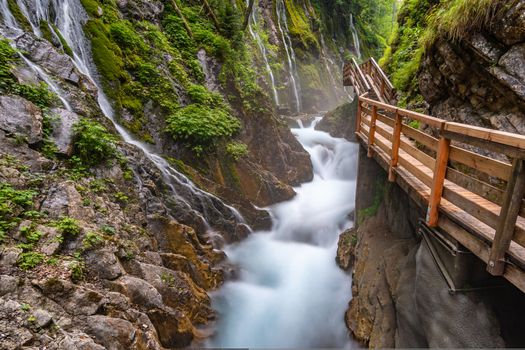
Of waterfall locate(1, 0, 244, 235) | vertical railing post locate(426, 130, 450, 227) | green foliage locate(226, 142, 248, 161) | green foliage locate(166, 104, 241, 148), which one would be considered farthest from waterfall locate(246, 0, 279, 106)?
vertical railing post locate(426, 130, 450, 227)

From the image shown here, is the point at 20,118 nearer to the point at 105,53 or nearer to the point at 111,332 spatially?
the point at 111,332

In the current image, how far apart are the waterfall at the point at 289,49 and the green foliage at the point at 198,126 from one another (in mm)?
13651

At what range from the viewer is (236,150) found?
408 inches

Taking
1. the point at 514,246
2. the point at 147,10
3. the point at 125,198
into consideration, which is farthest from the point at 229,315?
the point at 147,10

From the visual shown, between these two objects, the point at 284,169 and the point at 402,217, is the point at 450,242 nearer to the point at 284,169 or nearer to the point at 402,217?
the point at 402,217

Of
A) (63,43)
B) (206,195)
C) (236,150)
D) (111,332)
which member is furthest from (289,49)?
(111,332)

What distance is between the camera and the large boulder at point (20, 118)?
523 cm

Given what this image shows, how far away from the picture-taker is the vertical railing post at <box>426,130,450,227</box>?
3.61 meters

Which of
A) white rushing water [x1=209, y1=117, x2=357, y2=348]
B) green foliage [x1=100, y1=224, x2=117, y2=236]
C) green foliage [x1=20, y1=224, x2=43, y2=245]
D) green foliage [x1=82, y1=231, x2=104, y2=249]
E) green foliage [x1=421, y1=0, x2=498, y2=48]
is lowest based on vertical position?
white rushing water [x1=209, y1=117, x2=357, y2=348]

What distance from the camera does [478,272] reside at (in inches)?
137

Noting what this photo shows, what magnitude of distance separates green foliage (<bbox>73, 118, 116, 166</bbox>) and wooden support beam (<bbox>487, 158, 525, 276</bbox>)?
6.32 meters

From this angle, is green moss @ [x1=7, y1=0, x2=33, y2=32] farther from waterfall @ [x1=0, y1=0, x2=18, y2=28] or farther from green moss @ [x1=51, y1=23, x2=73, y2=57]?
green moss @ [x1=51, y1=23, x2=73, y2=57]

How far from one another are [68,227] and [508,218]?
204 inches

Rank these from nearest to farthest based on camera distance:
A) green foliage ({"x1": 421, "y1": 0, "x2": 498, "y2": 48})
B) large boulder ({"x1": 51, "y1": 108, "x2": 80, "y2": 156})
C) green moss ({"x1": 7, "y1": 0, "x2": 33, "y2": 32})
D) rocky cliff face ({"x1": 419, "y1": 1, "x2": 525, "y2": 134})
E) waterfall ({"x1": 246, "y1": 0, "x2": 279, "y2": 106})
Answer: rocky cliff face ({"x1": 419, "y1": 1, "x2": 525, "y2": 134})
green foliage ({"x1": 421, "y1": 0, "x2": 498, "y2": 48})
large boulder ({"x1": 51, "y1": 108, "x2": 80, "y2": 156})
green moss ({"x1": 7, "y1": 0, "x2": 33, "y2": 32})
waterfall ({"x1": 246, "y1": 0, "x2": 279, "y2": 106})
